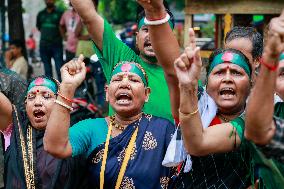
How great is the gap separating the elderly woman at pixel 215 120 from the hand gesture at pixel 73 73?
65 centimetres

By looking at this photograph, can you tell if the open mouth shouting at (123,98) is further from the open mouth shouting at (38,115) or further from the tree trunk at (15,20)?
the tree trunk at (15,20)

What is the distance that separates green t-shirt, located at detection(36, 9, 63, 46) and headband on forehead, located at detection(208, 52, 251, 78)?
817 cm

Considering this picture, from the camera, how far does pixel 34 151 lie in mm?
3527

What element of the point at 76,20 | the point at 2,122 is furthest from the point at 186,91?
the point at 76,20

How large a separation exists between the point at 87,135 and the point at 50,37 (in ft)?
26.1

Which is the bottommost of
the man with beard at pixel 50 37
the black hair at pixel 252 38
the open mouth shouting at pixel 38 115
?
the open mouth shouting at pixel 38 115

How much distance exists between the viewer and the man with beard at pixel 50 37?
1095 centimetres

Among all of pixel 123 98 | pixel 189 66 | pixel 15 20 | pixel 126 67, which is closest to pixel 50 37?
pixel 15 20

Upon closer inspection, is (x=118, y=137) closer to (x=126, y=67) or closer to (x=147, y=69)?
(x=126, y=67)

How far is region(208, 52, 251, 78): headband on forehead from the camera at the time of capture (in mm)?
3016

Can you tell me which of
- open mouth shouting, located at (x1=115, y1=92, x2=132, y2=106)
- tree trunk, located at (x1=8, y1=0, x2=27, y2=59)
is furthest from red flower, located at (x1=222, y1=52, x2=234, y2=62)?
tree trunk, located at (x1=8, y1=0, x2=27, y2=59)

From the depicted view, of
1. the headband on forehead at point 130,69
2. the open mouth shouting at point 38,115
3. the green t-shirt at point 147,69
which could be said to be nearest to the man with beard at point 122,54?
the green t-shirt at point 147,69

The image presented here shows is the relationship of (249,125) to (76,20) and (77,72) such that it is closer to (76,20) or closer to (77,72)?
(77,72)

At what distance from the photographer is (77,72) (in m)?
3.08
